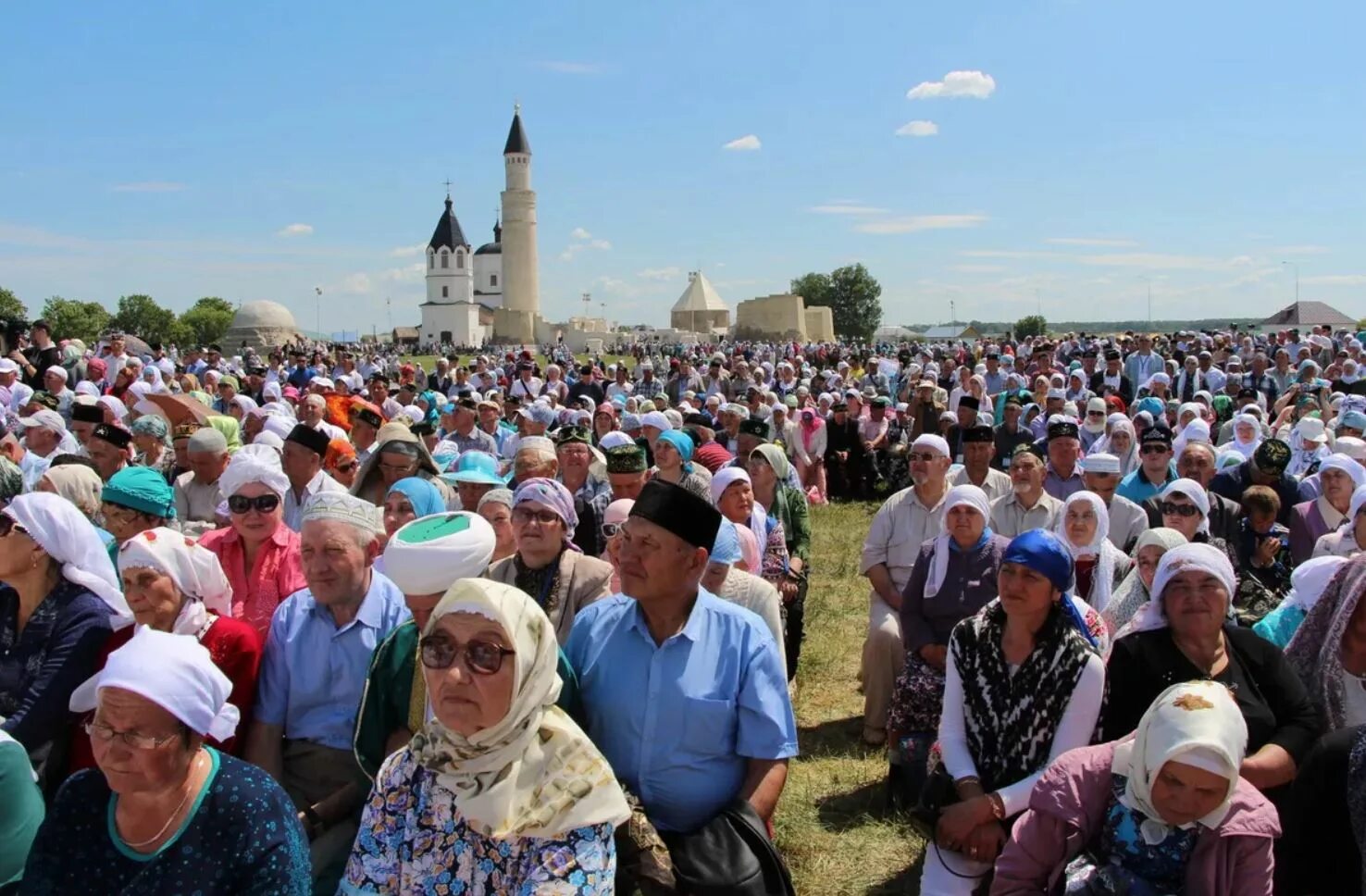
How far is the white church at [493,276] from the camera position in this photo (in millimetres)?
90000

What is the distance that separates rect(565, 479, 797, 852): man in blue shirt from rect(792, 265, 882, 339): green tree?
310 feet

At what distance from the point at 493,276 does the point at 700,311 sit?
121 ft

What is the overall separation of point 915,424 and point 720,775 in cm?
1054

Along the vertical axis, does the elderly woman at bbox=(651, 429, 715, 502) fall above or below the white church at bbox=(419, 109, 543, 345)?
below

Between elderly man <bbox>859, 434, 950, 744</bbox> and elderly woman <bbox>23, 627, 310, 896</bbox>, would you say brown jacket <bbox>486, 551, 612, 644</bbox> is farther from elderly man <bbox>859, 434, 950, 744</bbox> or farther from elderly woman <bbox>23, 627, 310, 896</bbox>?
elderly man <bbox>859, 434, 950, 744</bbox>

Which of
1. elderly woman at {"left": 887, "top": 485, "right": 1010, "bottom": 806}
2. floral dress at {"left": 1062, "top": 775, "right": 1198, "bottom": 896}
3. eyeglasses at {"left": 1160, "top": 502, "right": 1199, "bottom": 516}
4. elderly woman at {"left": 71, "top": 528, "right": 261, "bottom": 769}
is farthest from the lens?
eyeglasses at {"left": 1160, "top": 502, "right": 1199, "bottom": 516}

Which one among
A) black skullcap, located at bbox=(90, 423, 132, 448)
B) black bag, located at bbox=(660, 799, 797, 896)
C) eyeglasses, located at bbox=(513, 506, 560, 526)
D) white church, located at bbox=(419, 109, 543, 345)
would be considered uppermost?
white church, located at bbox=(419, 109, 543, 345)

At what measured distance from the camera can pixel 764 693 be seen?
3.01 m

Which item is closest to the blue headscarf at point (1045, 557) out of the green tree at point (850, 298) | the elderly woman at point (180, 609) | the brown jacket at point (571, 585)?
the brown jacket at point (571, 585)

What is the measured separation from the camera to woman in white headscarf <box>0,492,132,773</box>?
3369 mm

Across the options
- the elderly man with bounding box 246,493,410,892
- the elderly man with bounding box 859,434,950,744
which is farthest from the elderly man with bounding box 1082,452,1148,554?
the elderly man with bounding box 246,493,410,892

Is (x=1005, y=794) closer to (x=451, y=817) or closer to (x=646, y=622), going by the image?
(x=646, y=622)

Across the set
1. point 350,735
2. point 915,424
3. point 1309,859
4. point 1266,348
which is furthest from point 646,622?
point 1266,348

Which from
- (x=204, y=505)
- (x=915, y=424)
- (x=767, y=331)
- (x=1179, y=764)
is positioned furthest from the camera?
(x=767, y=331)
